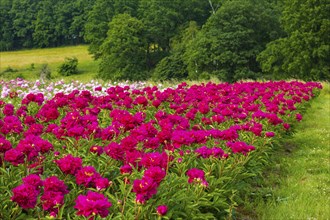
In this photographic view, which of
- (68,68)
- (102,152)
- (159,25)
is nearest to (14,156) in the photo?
(102,152)

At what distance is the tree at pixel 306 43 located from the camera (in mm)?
31375

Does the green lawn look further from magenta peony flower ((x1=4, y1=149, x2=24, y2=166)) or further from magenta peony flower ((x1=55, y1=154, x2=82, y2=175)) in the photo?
magenta peony flower ((x1=4, y1=149, x2=24, y2=166))

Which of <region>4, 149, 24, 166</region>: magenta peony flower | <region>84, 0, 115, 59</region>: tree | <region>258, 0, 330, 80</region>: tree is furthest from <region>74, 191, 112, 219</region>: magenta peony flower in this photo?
<region>84, 0, 115, 59</region>: tree

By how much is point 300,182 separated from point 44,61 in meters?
59.9

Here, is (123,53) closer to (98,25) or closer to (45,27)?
(98,25)

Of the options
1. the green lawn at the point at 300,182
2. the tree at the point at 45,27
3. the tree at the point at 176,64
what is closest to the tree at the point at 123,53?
the tree at the point at 176,64

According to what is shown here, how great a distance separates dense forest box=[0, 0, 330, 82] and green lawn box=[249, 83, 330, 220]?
2422 centimetres

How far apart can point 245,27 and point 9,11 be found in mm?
58027

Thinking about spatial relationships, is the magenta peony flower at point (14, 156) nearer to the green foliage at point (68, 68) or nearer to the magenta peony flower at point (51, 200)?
the magenta peony flower at point (51, 200)

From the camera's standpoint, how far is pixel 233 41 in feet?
125

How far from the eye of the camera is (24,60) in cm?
6141

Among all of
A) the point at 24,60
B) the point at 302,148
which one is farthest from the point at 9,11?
the point at 302,148

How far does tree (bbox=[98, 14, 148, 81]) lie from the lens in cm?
4219

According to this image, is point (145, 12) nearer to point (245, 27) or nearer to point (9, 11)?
point (245, 27)
